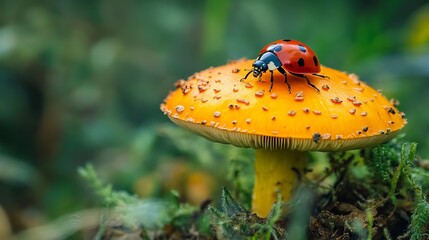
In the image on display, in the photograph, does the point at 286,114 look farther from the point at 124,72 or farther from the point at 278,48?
the point at 124,72

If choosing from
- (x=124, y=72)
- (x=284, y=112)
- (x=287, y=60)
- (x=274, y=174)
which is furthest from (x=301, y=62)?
(x=124, y=72)

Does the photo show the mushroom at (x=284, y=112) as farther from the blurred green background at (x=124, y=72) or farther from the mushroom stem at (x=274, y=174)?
the blurred green background at (x=124, y=72)

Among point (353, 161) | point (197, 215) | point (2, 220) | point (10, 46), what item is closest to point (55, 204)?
point (2, 220)

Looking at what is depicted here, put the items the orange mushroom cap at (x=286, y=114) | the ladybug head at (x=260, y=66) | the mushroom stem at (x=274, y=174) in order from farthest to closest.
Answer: the mushroom stem at (x=274, y=174) → the ladybug head at (x=260, y=66) → the orange mushroom cap at (x=286, y=114)

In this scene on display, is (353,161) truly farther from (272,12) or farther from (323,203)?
(272,12)

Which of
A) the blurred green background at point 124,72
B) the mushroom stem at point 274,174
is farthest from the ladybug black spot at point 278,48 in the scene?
the blurred green background at point 124,72

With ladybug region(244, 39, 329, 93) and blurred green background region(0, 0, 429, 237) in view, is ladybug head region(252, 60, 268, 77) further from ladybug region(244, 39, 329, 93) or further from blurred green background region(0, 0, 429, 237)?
blurred green background region(0, 0, 429, 237)

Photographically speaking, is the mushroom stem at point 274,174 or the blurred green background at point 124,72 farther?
the blurred green background at point 124,72
